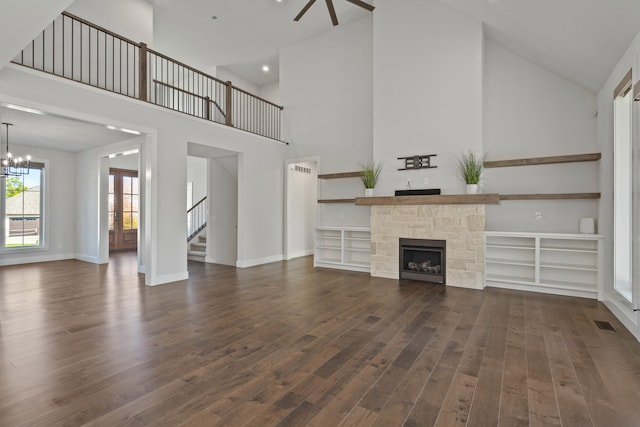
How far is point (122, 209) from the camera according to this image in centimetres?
1036

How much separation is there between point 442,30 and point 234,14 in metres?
4.47

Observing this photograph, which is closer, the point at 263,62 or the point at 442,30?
the point at 442,30

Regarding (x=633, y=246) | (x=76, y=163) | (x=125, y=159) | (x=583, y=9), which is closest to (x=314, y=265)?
(x=633, y=246)

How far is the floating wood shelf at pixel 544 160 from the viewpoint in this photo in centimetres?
468

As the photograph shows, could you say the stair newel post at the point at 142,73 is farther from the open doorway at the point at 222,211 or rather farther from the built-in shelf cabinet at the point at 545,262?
the built-in shelf cabinet at the point at 545,262

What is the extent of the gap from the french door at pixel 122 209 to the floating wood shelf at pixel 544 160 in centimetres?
1050

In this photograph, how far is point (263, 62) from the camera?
9.20 metres

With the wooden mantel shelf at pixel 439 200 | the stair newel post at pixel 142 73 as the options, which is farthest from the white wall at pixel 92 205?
the wooden mantel shelf at pixel 439 200

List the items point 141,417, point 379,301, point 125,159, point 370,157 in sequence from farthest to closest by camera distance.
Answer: point 125,159, point 370,157, point 379,301, point 141,417

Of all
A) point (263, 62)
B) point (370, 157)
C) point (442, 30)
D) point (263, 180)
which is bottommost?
point (263, 180)

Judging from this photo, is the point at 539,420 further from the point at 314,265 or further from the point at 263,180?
the point at 263,180

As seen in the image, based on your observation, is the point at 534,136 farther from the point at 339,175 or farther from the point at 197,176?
the point at 197,176

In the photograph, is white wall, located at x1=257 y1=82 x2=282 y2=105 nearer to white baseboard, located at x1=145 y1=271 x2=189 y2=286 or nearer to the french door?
the french door

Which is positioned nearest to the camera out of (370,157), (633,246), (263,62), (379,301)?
(633,246)
